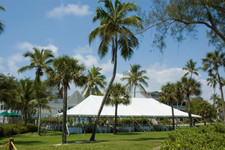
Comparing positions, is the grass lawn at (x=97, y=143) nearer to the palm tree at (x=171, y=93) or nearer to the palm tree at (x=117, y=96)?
the palm tree at (x=117, y=96)

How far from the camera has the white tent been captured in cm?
2647

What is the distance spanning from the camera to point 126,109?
2925 cm

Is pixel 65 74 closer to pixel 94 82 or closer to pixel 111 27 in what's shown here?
pixel 111 27

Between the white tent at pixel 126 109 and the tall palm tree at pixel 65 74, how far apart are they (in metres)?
8.77

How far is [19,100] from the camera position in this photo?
2834 centimetres

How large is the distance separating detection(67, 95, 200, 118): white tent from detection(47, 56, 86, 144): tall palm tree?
8.77 metres

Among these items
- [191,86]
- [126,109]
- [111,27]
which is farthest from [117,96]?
[191,86]

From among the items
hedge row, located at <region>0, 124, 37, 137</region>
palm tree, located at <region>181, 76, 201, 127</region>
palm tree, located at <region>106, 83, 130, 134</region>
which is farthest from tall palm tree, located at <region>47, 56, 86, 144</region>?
palm tree, located at <region>181, 76, 201, 127</region>

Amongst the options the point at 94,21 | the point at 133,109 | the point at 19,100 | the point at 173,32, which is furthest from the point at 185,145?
the point at 19,100

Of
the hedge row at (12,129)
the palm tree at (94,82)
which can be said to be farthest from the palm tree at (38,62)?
the palm tree at (94,82)

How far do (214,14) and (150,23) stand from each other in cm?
290

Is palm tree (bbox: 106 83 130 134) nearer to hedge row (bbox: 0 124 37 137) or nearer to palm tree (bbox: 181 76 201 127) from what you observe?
hedge row (bbox: 0 124 37 137)

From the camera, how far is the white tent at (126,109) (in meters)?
26.5

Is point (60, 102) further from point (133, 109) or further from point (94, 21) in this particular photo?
point (94, 21)
